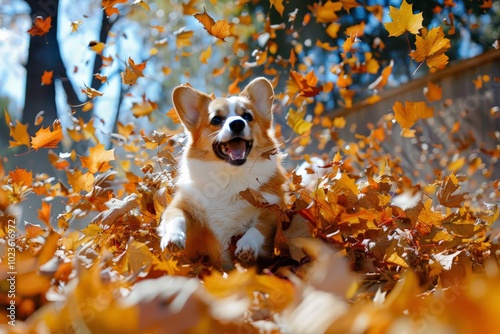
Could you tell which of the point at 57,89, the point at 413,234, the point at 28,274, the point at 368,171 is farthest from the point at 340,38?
the point at 28,274

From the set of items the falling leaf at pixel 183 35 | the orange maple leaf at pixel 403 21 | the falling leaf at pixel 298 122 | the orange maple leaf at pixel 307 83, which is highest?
the orange maple leaf at pixel 403 21

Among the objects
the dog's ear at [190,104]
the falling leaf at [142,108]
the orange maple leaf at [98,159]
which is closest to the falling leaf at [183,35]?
the falling leaf at [142,108]

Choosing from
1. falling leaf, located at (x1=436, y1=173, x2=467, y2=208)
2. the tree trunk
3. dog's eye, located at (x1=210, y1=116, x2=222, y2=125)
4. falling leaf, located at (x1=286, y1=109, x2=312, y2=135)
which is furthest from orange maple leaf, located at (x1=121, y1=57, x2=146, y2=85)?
the tree trunk

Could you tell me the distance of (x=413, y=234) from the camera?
5.75 ft

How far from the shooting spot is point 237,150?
2.18m

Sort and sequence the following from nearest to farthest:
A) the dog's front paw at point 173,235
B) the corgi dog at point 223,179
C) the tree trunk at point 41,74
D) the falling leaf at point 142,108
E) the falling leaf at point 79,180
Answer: the dog's front paw at point 173,235, the corgi dog at point 223,179, the falling leaf at point 79,180, the falling leaf at point 142,108, the tree trunk at point 41,74

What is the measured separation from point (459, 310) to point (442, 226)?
3.59ft

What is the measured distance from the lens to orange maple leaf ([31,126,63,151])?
1684 millimetres

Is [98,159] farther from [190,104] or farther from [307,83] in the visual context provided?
[307,83]

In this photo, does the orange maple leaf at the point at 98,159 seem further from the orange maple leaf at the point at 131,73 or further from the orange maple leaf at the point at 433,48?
the orange maple leaf at the point at 433,48

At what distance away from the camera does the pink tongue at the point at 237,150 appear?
215 cm

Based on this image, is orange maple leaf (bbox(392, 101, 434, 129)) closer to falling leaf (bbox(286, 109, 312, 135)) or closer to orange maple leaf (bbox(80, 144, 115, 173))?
falling leaf (bbox(286, 109, 312, 135))

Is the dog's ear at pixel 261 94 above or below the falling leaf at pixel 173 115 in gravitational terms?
above

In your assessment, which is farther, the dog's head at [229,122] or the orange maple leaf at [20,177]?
the dog's head at [229,122]
